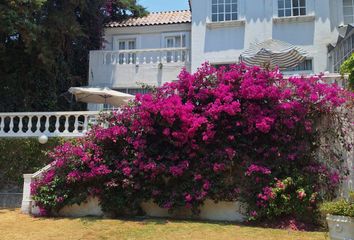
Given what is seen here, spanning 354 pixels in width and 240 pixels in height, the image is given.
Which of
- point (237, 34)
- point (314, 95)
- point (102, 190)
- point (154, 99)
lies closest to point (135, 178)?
point (102, 190)

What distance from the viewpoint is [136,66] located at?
20938mm

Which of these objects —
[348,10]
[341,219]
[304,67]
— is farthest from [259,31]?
[341,219]

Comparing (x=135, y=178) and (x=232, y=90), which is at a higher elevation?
(x=232, y=90)

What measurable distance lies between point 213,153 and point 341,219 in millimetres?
4237

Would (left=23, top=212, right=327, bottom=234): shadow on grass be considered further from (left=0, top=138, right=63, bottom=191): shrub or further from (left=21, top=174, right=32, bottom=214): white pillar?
(left=0, top=138, right=63, bottom=191): shrub

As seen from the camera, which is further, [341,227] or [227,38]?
[227,38]

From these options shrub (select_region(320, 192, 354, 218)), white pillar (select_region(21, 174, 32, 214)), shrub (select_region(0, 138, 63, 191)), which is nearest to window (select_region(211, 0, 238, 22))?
shrub (select_region(0, 138, 63, 191))

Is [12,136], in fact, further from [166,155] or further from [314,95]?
[314,95]

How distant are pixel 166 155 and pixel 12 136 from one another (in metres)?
5.88

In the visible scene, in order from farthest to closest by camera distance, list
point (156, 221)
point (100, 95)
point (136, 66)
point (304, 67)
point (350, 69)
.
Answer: point (136, 66), point (304, 67), point (100, 95), point (350, 69), point (156, 221)

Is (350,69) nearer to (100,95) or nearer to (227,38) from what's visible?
(100,95)

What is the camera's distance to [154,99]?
1192 cm

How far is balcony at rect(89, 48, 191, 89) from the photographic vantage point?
20531mm

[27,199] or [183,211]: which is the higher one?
[27,199]
